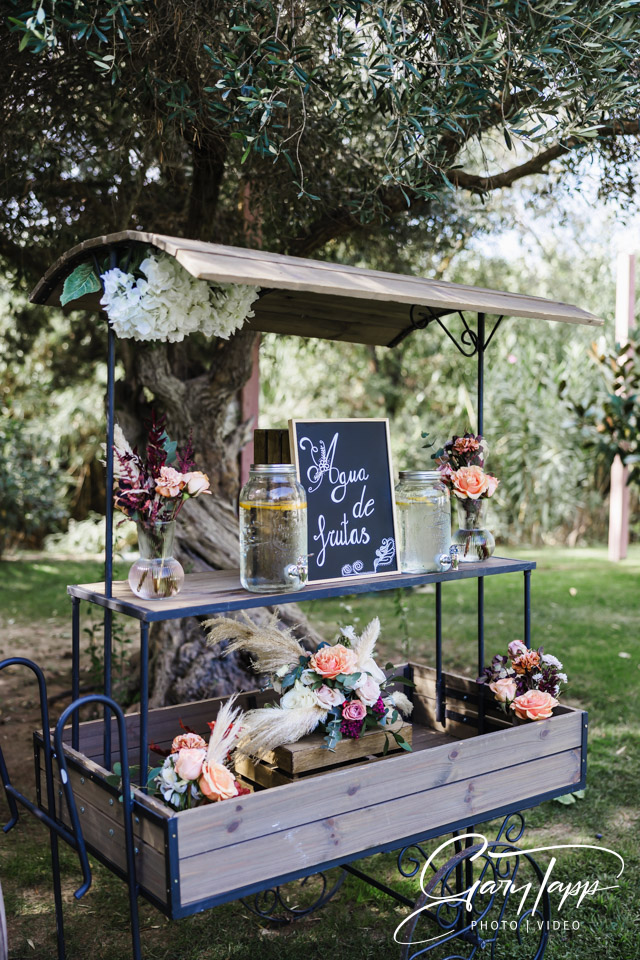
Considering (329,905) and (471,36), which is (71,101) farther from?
(329,905)

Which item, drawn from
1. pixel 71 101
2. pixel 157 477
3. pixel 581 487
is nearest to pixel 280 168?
pixel 71 101

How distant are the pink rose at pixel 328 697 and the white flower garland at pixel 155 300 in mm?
950

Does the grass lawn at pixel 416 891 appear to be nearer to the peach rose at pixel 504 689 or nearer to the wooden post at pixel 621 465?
the peach rose at pixel 504 689

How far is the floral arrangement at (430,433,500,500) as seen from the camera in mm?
2455

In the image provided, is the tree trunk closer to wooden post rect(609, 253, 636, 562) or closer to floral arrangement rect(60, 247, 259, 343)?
floral arrangement rect(60, 247, 259, 343)

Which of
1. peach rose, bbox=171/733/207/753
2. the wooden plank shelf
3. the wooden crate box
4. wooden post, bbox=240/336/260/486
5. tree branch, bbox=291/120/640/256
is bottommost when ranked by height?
the wooden crate box

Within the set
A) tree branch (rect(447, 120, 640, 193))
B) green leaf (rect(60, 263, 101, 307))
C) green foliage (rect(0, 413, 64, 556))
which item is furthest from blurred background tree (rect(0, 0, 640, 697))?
green foliage (rect(0, 413, 64, 556))

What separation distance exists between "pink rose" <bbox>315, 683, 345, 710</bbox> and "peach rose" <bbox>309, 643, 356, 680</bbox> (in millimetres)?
34

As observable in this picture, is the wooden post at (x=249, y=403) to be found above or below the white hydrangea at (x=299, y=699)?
above

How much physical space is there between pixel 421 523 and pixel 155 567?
779 millimetres

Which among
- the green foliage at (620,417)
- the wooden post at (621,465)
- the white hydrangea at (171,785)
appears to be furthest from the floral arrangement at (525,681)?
the wooden post at (621,465)

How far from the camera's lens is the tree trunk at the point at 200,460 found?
3.96m

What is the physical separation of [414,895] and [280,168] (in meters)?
2.84
